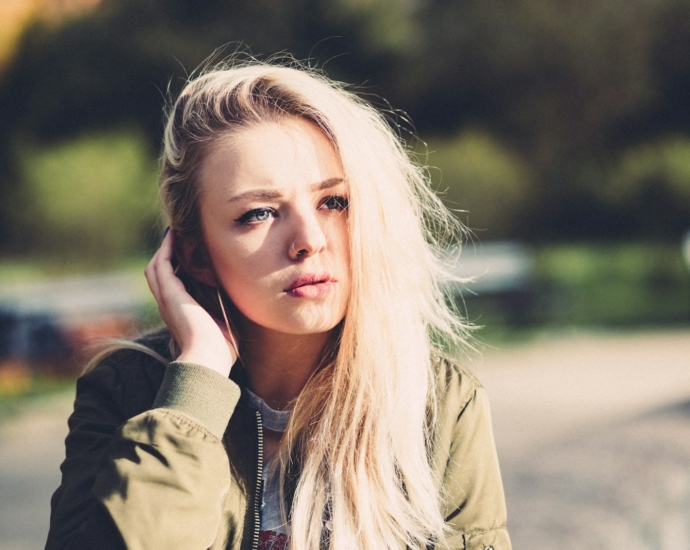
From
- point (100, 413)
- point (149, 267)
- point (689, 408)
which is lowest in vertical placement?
point (100, 413)

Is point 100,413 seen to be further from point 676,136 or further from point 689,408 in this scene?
point 676,136

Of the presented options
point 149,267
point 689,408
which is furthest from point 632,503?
point 149,267

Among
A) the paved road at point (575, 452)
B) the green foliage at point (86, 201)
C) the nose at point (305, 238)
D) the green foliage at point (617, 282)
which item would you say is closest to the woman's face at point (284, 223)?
the nose at point (305, 238)

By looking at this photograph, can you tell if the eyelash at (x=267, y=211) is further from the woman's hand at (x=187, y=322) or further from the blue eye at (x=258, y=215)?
the woman's hand at (x=187, y=322)

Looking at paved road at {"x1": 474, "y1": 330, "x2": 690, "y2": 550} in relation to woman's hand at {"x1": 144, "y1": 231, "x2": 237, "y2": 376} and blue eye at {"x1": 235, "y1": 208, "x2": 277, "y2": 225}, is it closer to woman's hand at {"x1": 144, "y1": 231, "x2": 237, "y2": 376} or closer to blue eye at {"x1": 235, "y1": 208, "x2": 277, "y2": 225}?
woman's hand at {"x1": 144, "y1": 231, "x2": 237, "y2": 376}

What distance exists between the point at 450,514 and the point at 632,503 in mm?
2174

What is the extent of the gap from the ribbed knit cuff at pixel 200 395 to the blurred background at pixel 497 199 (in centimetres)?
195

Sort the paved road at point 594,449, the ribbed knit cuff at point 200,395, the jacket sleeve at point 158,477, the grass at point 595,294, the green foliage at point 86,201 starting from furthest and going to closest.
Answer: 1. the grass at point 595,294
2. the green foliage at point 86,201
3. the paved road at point 594,449
4. the ribbed knit cuff at point 200,395
5. the jacket sleeve at point 158,477

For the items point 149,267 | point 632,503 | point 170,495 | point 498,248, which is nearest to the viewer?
point 170,495

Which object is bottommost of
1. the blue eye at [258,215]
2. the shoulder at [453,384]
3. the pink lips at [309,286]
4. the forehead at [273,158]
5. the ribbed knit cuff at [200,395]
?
the ribbed knit cuff at [200,395]

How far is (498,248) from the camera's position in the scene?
12320 mm

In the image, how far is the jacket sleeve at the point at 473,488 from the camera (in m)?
1.62

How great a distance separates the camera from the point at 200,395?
5.08 ft

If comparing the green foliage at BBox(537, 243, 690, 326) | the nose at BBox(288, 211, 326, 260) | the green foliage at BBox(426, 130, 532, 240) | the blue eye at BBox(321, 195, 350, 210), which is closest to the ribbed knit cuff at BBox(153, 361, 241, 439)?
the nose at BBox(288, 211, 326, 260)
